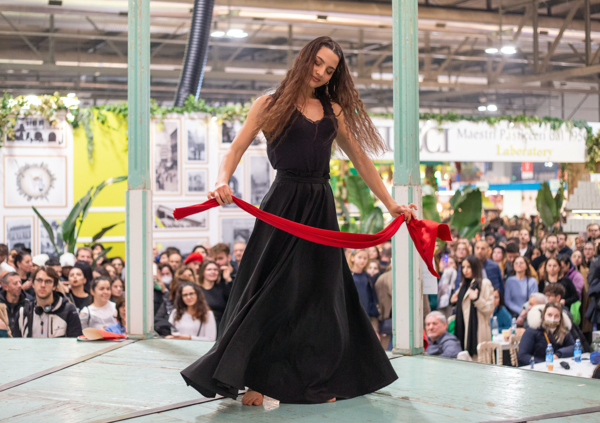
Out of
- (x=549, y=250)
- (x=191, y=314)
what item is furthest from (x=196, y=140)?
(x=549, y=250)

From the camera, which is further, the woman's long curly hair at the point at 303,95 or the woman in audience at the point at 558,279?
the woman in audience at the point at 558,279

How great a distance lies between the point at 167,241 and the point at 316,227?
19.5 ft

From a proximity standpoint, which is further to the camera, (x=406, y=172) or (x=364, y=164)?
(x=406, y=172)

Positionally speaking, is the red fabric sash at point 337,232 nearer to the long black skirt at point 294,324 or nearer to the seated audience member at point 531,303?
the long black skirt at point 294,324

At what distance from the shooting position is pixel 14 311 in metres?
5.43

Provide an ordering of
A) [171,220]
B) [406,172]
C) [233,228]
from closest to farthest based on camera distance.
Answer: [406,172], [171,220], [233,228]

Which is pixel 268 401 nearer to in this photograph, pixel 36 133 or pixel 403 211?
pixel 403 211

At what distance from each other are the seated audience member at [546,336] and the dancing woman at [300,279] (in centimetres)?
343

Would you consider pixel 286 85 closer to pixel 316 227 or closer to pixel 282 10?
pixel 316 227

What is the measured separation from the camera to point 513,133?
1034cm

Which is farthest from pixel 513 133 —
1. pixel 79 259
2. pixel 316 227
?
pixel 316 227

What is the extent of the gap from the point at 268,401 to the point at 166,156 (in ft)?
19.8

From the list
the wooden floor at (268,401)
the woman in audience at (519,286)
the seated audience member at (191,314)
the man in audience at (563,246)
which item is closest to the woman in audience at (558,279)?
the woman in audience at (519,286)

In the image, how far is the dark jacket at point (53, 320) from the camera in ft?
17.0
